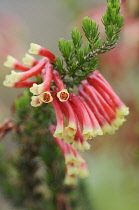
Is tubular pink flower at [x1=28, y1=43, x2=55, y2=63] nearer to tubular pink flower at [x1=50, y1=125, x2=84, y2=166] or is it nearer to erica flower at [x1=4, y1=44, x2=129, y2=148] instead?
erica flower at [x1=4, y1=44, x2=129, y2=148]

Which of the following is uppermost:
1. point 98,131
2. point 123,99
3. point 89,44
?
point 123,99

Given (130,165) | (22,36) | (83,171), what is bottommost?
(83,171)

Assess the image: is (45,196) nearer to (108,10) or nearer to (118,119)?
(118,119)

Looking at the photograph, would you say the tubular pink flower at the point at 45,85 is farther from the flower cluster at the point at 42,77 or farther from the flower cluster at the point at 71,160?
the flower cluster at the point at 71,160

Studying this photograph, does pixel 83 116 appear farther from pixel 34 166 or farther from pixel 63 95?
pixel 34 166

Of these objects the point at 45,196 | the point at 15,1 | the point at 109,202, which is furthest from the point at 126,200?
the point at 15,1

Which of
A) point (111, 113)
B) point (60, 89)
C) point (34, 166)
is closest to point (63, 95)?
point (60, 89)
